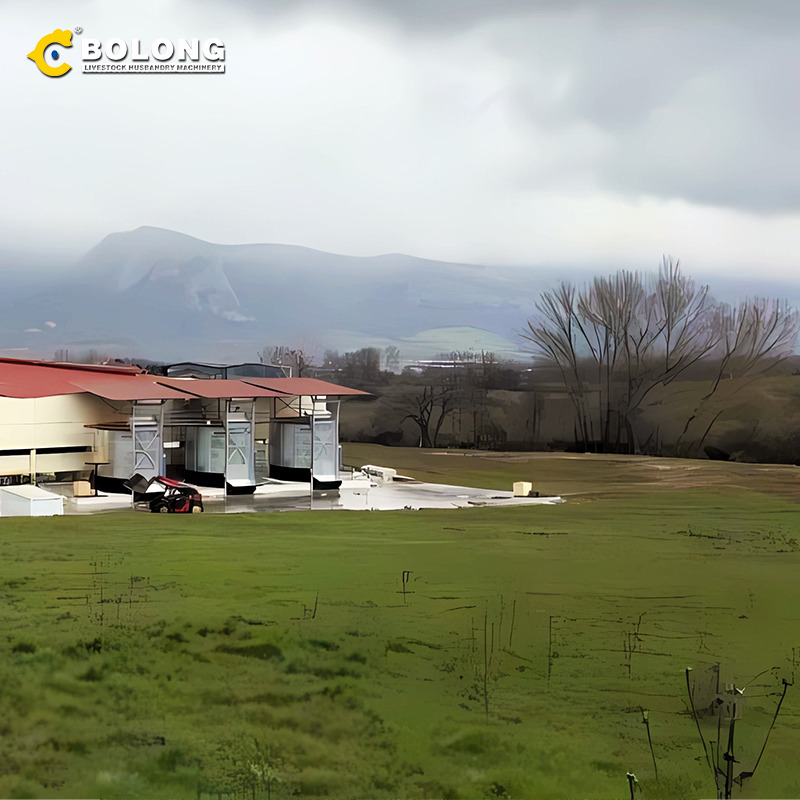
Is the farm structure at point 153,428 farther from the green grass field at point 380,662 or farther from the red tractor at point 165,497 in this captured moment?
the green grass field at point 380,662

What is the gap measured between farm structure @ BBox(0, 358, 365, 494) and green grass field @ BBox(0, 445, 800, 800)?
8.69 meters

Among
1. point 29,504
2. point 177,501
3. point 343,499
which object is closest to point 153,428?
point 177,501

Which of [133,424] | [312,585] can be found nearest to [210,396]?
[133,424]

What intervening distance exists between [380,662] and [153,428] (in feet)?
58.3

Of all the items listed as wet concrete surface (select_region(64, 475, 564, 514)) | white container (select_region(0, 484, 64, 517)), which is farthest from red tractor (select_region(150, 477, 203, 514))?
white container (select_region(0, 484, 64, 517))

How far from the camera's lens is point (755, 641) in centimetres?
1032

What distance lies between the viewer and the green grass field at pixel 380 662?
6973 mm

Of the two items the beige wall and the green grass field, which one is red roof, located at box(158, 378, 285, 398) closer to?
the beige wall

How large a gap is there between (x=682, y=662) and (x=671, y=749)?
224 cm

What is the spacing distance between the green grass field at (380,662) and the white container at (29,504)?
15.8 ft

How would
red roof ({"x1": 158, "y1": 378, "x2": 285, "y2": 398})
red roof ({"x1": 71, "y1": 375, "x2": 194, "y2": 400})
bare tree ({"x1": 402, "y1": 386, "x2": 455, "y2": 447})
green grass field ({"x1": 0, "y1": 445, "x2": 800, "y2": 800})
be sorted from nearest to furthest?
green grass field ({"x1": 0, "y1": 445, "x2": 800, "y2": 800})
red roof ({"x1": 71, "y1": 375, "x2": 194, "y2": 400})
red roof ({"x1": 158, "y1": 378, "x2": 285, "y2": 398})
bare tree ({"x1": 402, "y1": 386, "x2": 455, "y2": 447})

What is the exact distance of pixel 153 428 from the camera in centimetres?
2578

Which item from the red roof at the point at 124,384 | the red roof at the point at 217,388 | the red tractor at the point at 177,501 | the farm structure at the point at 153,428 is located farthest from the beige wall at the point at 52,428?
the red tractor at the point at 177,501

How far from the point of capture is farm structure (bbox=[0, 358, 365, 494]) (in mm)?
25531
